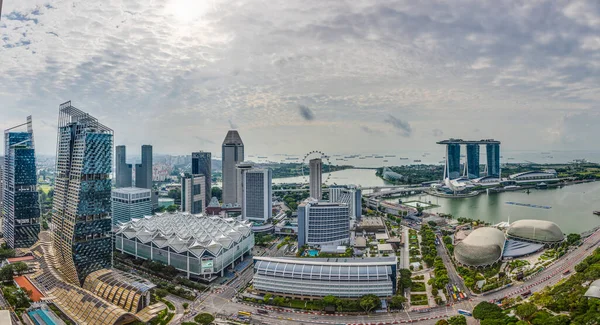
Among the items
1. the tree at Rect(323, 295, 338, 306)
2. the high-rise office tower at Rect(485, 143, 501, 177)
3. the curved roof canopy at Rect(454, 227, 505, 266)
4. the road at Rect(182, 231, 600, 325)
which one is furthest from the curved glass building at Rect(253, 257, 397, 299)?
the high-rise office tower at Rect(485, 143, 501, 177)

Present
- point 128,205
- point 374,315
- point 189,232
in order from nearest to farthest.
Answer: point 374,315
point 189,232
point 128,205

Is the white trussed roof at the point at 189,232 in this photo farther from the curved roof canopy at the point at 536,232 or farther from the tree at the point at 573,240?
the tree at the point at 573,240

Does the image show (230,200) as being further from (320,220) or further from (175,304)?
(175,304)

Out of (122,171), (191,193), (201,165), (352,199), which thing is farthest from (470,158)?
(122,171)

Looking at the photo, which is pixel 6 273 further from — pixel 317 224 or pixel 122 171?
pixel 122 171

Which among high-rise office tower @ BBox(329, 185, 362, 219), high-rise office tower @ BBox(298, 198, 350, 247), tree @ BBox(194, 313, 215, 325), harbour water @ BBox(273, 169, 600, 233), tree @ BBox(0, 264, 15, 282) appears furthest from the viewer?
harbour water @ BBox(273, 169, 600, 233)

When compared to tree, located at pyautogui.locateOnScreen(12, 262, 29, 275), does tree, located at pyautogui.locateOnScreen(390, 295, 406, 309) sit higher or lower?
A: lower

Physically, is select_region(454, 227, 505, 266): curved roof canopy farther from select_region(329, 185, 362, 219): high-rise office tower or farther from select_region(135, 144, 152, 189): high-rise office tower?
select_region(135, 144, 152, 189): high-rise office tower
